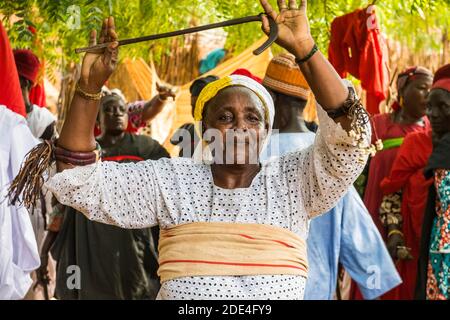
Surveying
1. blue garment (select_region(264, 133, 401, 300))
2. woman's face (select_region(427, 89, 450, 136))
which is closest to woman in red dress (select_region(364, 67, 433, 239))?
woman's face (select_region(427, 89, 450, 136))

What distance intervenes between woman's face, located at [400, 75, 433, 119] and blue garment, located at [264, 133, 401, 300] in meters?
2.39

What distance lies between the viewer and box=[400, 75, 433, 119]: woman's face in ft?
26.2

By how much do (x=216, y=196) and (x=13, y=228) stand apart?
9.53 feet

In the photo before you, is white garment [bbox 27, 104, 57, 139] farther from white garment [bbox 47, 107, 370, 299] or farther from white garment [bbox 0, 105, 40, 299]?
white garment [bbox 47, 107, 370, 299]

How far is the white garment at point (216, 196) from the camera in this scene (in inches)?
137

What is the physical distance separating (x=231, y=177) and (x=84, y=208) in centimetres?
60

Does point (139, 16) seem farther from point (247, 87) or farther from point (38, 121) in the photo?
point (247, 87)

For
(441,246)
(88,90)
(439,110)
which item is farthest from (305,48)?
(439,110)

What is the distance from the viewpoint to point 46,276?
26.7ft

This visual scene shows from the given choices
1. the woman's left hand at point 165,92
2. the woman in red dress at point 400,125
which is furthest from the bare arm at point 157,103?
the woman in red dress at point 400,125

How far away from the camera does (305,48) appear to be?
329cm

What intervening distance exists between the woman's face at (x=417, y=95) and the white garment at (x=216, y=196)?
4.49 meters

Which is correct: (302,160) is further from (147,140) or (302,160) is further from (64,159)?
(147,140)
